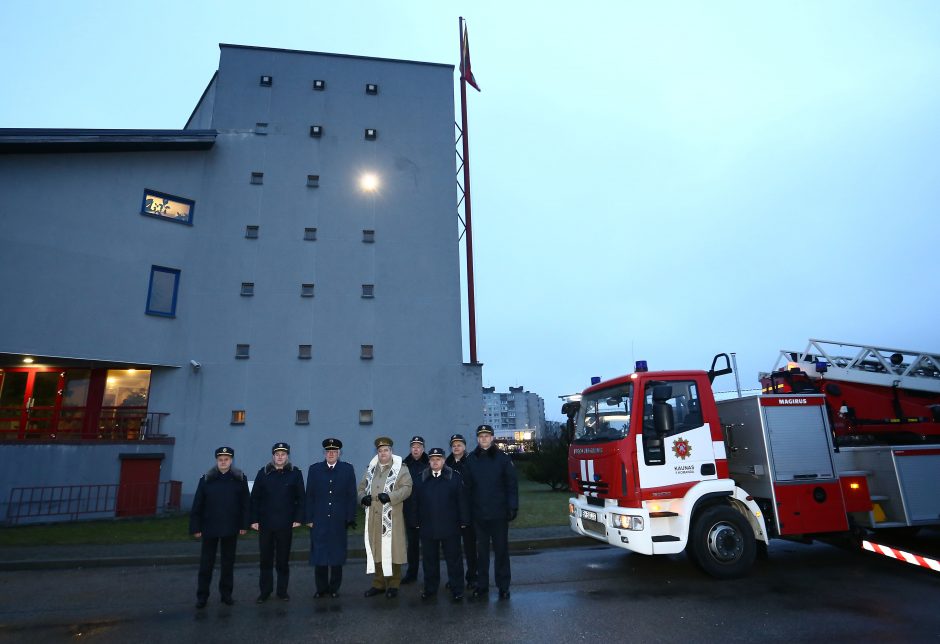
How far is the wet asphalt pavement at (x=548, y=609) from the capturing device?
510cm

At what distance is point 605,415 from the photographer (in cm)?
757

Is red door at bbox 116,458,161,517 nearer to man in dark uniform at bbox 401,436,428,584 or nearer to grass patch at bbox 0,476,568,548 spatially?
grass patch at bbox 0,476,568,548

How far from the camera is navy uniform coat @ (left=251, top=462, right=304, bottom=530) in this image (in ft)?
21.4

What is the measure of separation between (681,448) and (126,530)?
12.3m

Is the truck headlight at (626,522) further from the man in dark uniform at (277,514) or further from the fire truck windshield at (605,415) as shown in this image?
the man in dark uniform at (277,514)

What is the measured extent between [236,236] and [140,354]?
487 centimetres

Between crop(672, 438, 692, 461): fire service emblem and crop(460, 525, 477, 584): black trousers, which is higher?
crop(672, 438, 692, 461): fire service emblem

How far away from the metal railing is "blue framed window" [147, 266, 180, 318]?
208 inches

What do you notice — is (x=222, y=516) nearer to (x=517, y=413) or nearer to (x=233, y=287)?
(x=233, y=287)

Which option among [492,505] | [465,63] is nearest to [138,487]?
[492,505]

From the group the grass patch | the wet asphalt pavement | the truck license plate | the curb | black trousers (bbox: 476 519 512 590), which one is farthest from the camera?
the grass patch

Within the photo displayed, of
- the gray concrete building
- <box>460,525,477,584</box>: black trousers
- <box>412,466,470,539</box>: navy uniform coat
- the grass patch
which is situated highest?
the gray concrete building

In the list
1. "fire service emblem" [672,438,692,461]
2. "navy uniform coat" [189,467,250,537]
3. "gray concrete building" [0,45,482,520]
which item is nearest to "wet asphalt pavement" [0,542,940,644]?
"navy uniform coat" [189,467,250,537]

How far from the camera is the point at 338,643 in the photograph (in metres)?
4.91
